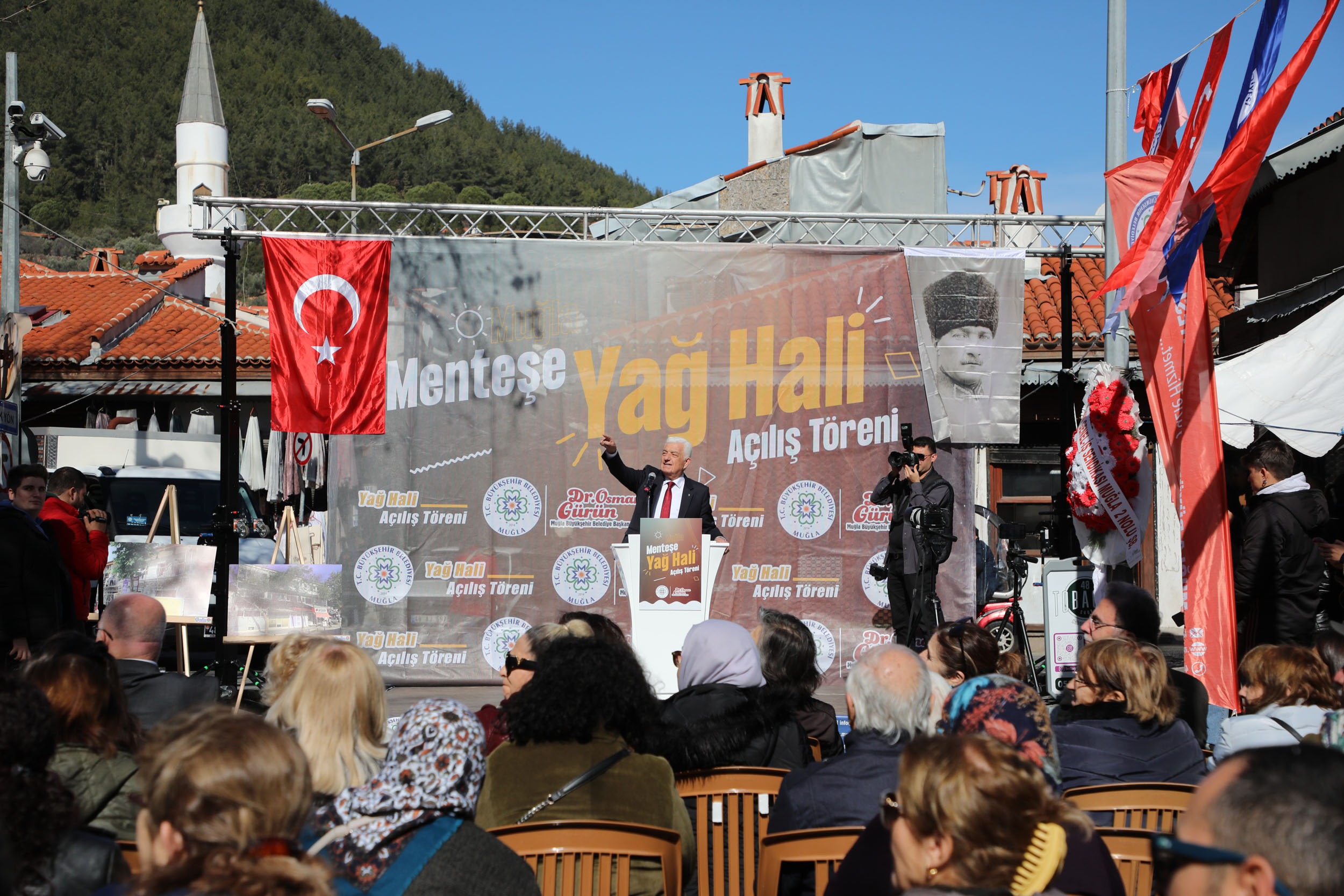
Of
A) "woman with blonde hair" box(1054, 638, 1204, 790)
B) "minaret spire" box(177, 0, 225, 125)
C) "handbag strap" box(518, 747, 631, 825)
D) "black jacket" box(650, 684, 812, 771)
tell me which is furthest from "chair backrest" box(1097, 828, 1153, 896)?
"minaret spire" box(177, 0, 225, 125)

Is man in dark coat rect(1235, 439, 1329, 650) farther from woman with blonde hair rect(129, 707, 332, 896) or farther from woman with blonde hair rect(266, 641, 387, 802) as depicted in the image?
woman with blonde hair rect(129, 707, 332, 896)

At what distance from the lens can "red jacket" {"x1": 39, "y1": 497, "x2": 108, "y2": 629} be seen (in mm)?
6766

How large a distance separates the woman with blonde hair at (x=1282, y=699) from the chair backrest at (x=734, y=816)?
1.45 m

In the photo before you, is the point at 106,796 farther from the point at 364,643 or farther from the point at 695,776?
the point at 364,643

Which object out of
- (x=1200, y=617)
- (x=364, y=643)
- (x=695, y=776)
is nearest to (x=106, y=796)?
(x=695, y=776)

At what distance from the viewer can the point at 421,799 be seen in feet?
7.05

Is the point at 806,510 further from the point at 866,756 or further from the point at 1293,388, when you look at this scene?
the point at 866,756

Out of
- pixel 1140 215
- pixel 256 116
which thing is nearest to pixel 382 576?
pixel 1140 215

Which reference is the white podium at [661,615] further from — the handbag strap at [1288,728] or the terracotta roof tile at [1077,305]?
the terracotta roof tile at [1077,305]

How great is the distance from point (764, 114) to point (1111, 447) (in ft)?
40.9

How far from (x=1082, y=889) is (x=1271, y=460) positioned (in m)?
3.78

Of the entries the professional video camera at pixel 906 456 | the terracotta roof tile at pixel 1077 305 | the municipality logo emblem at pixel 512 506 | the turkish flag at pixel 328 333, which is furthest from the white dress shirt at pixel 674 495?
the terracotta roof tile at pixel 1077 305

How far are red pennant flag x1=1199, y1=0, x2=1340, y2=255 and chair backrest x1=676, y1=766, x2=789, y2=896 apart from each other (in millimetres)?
3311

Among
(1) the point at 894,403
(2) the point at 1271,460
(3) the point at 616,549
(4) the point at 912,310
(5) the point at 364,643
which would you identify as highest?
(4) the point at 912,310
